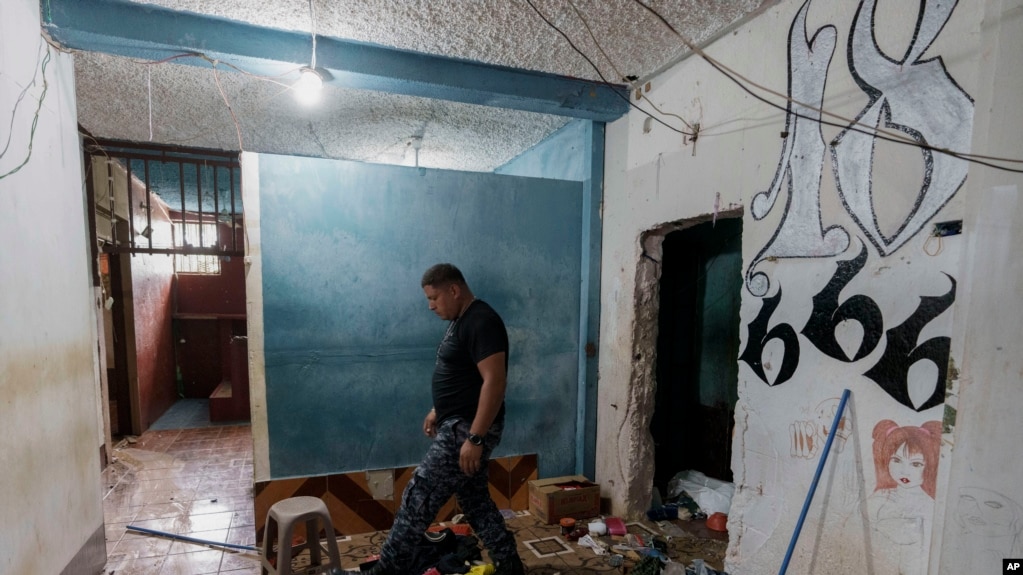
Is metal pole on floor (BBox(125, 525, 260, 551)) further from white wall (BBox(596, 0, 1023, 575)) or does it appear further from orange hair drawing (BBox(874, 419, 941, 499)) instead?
orange hair drawing (BBox(874, 419, 941, 499))

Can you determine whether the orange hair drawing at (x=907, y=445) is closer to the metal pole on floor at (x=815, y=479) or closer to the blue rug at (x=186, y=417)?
the metal pole on floor at (x=815, y=479)

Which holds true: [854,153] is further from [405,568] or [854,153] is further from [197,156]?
[197,156]

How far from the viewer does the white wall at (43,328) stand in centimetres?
177

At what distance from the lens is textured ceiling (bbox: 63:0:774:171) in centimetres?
231

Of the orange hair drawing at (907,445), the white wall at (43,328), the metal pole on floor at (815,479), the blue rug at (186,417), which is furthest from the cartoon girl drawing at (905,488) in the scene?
the blue rug at (186,417)

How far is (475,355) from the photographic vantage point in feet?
7.80

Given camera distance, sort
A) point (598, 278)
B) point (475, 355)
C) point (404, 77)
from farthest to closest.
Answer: point (598, 278) < point (404, 77) < point (475, 355)

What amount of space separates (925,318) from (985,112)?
69cm

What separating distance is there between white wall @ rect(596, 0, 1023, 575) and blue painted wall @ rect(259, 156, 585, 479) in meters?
1.17

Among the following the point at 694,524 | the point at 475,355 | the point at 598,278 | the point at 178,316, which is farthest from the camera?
the point at 178,316

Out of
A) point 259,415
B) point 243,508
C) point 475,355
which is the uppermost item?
point 475,355

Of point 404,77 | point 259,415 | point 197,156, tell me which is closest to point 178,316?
point 197,156

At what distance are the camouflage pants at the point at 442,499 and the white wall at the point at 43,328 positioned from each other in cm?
150

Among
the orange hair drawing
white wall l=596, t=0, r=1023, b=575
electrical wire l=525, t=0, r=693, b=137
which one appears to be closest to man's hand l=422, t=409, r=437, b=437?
white wall l=596, t=0, r=1023, b=575
